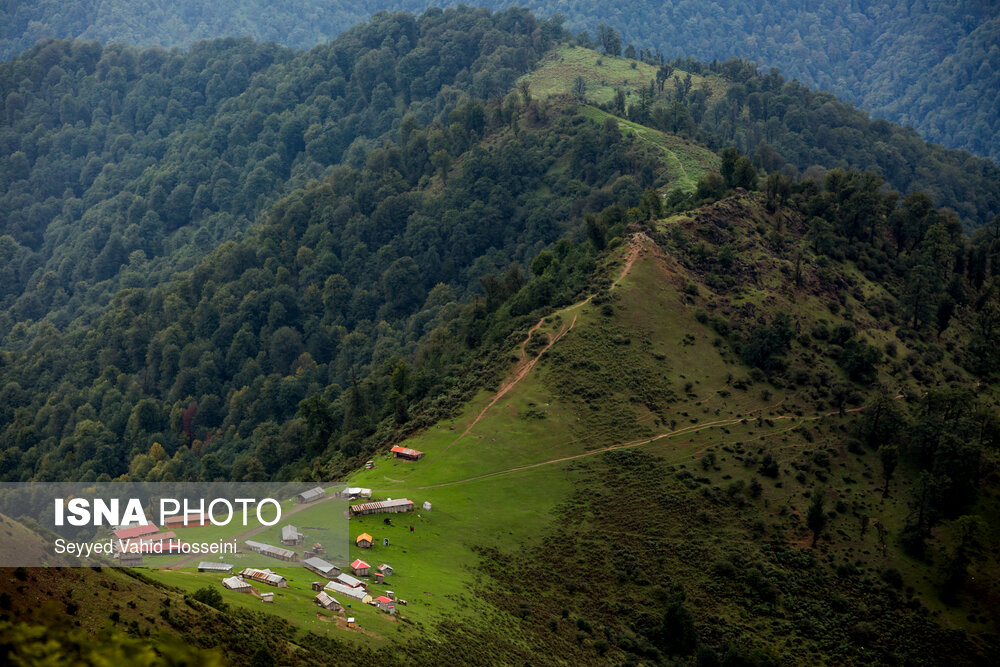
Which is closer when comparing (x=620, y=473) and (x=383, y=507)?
(x=383, y=507)

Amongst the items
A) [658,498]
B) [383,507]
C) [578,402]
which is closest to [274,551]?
[383,507]

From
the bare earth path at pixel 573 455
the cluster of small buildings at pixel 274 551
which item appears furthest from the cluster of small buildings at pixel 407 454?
the cluster of small buildings at pixel 274 551

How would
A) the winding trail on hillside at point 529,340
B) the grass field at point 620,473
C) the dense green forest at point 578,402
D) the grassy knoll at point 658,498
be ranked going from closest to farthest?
the grassy knoll at point 658,498
the dense green forest at point 578,402
the grass field at point 620,473
the winding trail on hillside at point 529,340

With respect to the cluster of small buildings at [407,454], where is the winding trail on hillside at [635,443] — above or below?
above

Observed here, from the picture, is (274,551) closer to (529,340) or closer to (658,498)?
(658,498)

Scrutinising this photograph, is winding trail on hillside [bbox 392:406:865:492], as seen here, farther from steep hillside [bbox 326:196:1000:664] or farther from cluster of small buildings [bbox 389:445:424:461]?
cluster of small buildings [bbox 389:445:424:461]

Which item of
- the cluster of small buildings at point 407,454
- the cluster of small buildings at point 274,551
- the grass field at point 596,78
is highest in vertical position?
the grass field at point 596,78

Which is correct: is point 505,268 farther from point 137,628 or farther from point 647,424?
point 137,628

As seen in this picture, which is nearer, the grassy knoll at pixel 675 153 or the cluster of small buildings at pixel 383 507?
the cluster of small buildings at pixel 383 507

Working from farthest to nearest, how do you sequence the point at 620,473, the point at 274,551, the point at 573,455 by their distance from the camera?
1. the point at 573,455
2. the point at 620,473
3. the point at 274,551

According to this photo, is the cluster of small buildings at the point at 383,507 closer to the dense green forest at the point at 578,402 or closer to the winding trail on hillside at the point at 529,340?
the dense green forest at the point at 578,402
